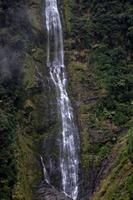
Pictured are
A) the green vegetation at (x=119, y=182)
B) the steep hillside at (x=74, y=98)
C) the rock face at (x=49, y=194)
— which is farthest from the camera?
the steep hillside at (x=74, y=98)

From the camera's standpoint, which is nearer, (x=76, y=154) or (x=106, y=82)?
(x=76, y=154)

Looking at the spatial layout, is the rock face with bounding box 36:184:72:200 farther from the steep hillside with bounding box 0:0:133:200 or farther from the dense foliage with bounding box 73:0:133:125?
the dense foliage with bounding box 73:0:133:125

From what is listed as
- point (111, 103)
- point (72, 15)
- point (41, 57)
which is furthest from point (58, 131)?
point (72, 15)

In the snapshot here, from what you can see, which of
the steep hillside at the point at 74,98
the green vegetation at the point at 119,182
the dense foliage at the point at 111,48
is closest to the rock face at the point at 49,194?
the steep hillside at the point at 74,98

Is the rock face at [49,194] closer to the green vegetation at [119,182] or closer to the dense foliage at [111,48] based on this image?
the green vegetation at [119,182]

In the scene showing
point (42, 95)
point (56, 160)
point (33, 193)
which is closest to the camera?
point (33, 193)

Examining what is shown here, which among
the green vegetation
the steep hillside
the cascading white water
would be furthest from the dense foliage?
the green vegetation

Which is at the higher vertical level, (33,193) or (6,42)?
(6,42)

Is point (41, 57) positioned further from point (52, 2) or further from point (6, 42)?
point (52, 2)

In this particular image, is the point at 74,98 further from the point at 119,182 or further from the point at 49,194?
the point at 119,182
